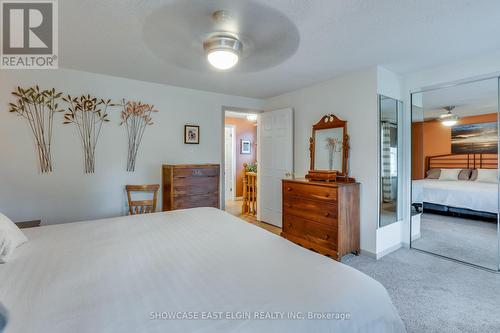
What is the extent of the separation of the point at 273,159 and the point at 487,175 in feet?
9.60

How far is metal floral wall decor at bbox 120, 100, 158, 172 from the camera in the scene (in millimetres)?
3443

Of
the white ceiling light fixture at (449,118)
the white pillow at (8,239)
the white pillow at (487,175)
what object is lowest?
the white pillow at (8,239)

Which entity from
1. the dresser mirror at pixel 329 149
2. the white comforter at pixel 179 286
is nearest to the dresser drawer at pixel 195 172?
the dresser mirror at pixel 329 149

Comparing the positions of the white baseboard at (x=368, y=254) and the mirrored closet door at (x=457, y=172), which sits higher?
the mirrored closet door at (x=457, y=172)

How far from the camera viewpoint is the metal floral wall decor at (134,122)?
344cm

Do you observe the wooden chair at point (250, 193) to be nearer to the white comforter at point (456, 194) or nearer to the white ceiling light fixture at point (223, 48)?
the white comforter at point (456, 194)

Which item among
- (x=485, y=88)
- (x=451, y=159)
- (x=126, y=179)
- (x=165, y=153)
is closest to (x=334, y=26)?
(x=485, y=88)

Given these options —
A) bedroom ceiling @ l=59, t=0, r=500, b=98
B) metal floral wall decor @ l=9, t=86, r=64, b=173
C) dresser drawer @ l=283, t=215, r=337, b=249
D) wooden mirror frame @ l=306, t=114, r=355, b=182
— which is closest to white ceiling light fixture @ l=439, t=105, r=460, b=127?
bedroom ceiling @ l=59, t=0, r=500, b=98

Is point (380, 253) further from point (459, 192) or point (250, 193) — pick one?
point (250, 193)

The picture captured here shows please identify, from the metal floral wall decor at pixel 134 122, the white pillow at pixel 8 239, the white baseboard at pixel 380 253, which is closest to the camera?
the white pillow at pixel 8 239

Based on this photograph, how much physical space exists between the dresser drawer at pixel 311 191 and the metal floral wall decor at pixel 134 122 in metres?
2.26

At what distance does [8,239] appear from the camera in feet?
4.52

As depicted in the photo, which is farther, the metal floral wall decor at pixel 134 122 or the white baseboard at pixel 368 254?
the metal floral wall decor at pixel 134 122

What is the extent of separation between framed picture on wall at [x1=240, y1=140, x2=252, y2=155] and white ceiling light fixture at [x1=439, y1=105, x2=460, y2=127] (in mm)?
4805
